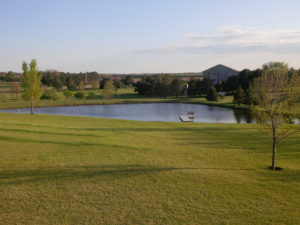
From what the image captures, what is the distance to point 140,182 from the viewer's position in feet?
30.3

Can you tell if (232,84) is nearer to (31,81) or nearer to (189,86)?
(189,86)

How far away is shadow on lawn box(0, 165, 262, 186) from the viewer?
Result: 30.1ft

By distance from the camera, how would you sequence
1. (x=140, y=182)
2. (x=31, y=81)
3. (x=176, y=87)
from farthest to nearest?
(x=176, y=87)
(x=31, y=81)
(x=140, y=182)

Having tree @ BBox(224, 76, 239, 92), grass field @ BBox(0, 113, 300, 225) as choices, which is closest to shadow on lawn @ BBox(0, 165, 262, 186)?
grass field @ BBox(0, 113, 300, 225)

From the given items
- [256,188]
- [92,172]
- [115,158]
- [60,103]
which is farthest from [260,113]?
[60,103]

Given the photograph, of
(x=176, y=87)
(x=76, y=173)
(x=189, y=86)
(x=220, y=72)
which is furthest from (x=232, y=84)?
(x=76, y=173)

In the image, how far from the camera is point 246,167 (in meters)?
11.8

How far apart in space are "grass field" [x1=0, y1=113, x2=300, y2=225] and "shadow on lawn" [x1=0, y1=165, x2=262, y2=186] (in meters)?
0.03

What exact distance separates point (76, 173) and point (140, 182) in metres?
2.53

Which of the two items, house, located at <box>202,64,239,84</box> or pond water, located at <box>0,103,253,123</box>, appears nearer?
pond water, located at <box>0,103,253,123</box>

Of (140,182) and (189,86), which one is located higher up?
(189,86)

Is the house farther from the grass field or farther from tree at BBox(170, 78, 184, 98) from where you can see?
the grass field

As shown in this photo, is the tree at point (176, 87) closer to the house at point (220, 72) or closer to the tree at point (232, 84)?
the tree at point (232, 84)

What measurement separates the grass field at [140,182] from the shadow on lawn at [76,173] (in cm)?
3
